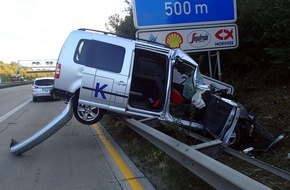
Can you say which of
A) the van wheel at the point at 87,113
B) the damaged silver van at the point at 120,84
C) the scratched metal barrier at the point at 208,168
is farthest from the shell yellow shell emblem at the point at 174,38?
the scratched metal barrier at the point at 208,168

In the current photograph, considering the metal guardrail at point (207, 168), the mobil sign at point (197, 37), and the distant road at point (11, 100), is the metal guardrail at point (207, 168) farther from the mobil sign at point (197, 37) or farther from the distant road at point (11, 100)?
the distant road at point (11, 100)

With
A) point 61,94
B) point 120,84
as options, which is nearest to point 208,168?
point 120,84

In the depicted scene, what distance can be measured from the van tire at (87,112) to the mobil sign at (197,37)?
10.5 ft

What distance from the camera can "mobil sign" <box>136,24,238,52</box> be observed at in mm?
10539

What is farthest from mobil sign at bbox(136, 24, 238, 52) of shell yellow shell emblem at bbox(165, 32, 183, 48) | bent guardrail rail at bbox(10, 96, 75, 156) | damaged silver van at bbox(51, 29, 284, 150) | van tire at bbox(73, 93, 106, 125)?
bent guardrail rail at bbox(10, 96, 75, 156)

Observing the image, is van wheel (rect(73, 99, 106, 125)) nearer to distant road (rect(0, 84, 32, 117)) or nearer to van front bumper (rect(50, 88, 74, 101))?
van front bumper (rect(50, 88, 74, 101))

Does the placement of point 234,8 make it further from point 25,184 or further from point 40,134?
point 25,184

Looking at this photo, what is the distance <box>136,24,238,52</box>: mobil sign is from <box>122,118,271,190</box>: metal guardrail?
17.9 ft

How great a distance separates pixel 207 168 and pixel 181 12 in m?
7.59

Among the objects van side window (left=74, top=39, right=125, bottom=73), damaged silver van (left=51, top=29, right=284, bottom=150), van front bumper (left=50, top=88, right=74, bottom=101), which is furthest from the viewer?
van front bumper (left=50, top=88, right=74, bottom=101)

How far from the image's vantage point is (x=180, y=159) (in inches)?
182

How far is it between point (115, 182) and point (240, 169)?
200 centimetres

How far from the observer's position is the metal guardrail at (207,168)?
313 cm

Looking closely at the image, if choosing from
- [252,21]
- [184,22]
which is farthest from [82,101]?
[252,21]
